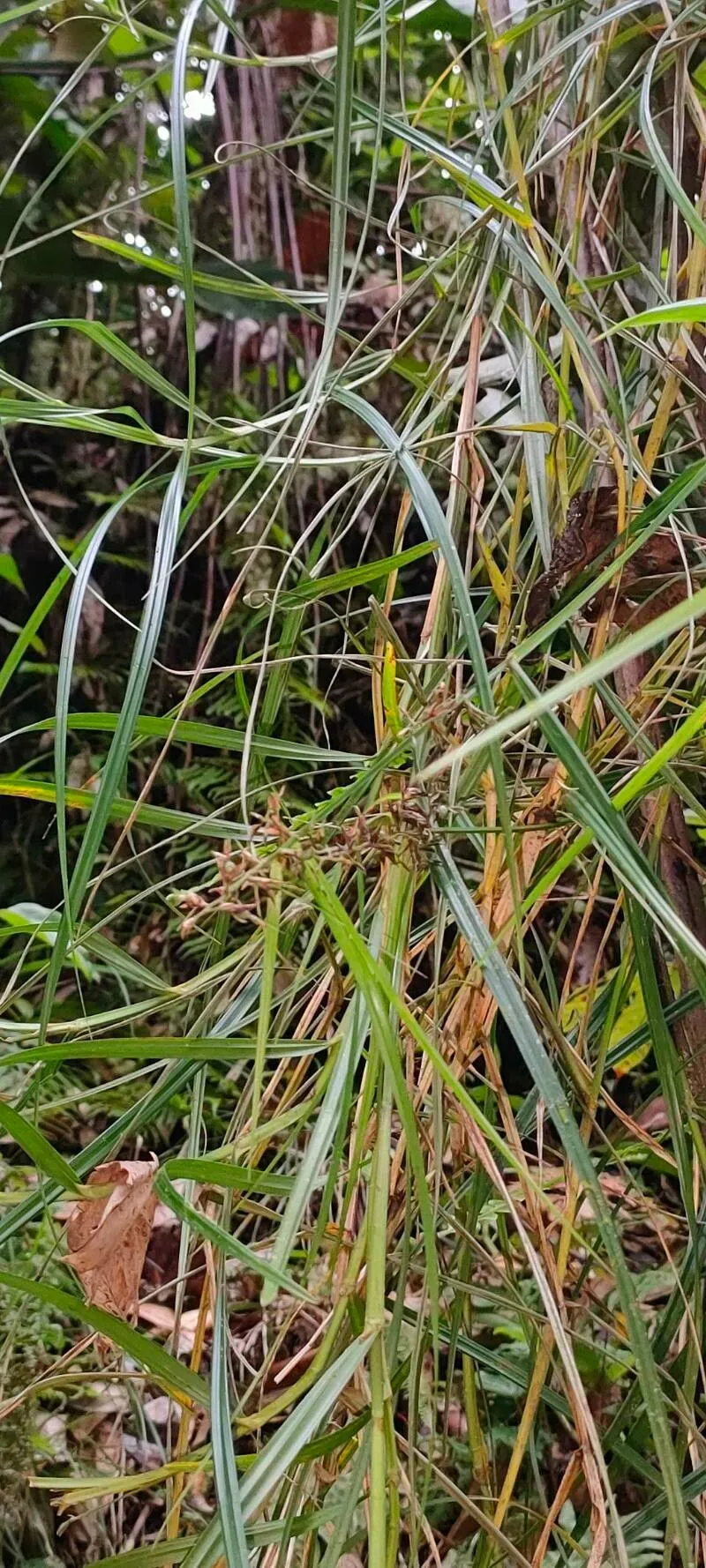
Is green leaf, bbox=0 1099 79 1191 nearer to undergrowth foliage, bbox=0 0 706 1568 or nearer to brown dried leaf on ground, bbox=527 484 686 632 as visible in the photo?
undergrowth foliage, bbox=0 0 706 1568

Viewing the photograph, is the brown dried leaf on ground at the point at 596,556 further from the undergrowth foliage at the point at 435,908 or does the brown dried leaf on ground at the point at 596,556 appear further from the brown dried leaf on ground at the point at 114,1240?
the brown dried leaf on ground at the point at 114,1240

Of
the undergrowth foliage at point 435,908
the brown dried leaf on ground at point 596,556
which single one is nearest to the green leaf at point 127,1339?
the undergrowth foliage at point 435,908

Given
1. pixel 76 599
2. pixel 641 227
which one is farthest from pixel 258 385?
pixel 76 599

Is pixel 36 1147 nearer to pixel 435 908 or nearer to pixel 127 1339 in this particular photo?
pixel 127 1339

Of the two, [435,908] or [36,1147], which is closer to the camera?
→ [36,1147]

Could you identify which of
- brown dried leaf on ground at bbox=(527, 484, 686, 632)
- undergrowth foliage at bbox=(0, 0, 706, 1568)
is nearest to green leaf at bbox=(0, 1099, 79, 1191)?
undergrowth foliage at bbox=(0, 0, 706, 1568)

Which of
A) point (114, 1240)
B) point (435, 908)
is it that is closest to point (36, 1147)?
point (114, 1240)

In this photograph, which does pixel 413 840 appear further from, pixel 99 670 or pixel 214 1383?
pixel 99 670

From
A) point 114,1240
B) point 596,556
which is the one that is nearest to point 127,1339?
point 114,1240

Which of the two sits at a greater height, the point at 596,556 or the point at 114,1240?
the point at 596,556
